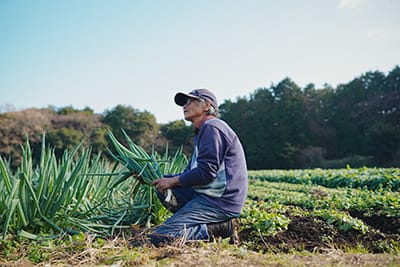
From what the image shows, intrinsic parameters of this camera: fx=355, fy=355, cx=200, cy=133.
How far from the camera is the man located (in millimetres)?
2742

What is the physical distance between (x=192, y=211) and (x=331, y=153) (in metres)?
23.9

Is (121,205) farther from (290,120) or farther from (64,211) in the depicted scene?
(290,120)

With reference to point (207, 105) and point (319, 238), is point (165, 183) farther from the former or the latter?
point (319, 238)

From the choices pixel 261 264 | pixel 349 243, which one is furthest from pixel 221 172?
pixel 349 243

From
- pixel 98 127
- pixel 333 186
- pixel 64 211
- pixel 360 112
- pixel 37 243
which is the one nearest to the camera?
pixel 37 243

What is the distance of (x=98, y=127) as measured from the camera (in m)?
26.3

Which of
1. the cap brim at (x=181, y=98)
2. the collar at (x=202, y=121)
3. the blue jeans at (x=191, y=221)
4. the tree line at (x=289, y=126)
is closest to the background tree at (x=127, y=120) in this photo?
the tree line at (x=289, y=126)

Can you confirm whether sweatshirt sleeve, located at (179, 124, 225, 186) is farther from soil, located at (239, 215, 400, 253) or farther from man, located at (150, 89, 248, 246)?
soil, located at (239, 215, 400, 253)

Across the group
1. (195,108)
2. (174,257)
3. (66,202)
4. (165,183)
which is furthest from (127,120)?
(174,257)

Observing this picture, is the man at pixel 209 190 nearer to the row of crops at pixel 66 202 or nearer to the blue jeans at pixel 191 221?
the blue jeans at pixel 191 221

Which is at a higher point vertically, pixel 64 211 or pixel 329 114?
pixel 329 114

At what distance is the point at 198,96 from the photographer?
3121 millimetres

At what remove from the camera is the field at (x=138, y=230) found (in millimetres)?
2232

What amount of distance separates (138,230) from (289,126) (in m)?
24.2
